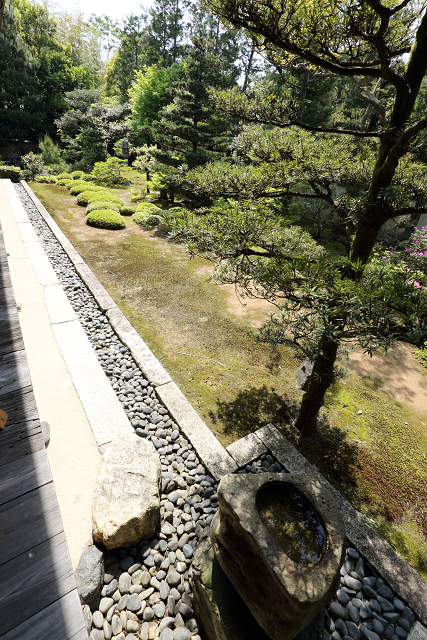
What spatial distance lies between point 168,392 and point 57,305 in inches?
119

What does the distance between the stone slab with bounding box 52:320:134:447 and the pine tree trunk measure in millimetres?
2099

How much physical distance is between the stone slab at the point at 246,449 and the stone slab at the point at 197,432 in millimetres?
77

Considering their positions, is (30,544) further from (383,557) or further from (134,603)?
(383,557)

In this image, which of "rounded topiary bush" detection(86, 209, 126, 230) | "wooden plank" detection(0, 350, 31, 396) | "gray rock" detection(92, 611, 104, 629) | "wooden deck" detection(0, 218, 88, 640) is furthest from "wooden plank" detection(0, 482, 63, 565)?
"rounded topiary bush" detection(86, 209, 126, 230)

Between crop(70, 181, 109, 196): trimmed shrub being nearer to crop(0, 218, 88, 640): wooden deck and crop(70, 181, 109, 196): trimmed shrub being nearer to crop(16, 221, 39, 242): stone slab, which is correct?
crop(16, 221, 39, 242): stone slab

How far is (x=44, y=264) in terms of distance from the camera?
6.93 metres

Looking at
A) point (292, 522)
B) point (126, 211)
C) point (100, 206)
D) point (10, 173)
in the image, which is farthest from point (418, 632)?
point (10, 173)

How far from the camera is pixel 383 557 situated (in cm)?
258

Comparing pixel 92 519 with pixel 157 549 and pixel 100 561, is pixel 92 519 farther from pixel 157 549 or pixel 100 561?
pixel 157 549

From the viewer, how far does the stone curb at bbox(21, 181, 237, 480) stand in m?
3.26

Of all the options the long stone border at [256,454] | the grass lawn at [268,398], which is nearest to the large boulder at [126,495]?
the long stone border at [256,454]

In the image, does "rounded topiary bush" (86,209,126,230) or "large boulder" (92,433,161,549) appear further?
"rounded topiary bush" (86,209,126,230)

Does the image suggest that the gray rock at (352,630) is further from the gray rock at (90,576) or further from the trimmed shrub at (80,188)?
the trimmed shrub at (80,188)

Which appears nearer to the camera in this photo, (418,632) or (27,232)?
(418,632)
